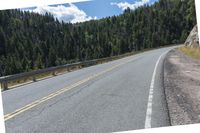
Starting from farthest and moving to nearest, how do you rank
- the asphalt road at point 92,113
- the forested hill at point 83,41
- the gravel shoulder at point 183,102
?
the forested hill at point 83,41, the gravel shoulder at point 183,102, the asphalt road at point 92,113

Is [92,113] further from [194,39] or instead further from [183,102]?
[194,39]

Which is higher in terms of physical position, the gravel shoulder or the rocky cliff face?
the rocky cliff face

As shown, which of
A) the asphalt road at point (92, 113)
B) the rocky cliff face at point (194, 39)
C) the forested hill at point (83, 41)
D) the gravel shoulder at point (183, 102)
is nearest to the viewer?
the asphalt road at point (92, 113)

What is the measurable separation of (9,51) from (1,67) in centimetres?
2260

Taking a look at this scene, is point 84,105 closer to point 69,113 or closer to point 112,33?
point 69,113

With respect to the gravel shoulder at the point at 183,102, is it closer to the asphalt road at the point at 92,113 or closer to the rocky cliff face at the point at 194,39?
the asphalt road at the point at 92,113

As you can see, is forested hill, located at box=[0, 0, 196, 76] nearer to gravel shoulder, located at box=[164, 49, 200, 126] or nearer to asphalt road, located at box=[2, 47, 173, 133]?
gravel shoulder, located at box=[164, 49, 200, 126]

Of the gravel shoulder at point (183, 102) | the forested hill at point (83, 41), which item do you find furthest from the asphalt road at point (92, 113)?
the forested hill at point (83, 41)

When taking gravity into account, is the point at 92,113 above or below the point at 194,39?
below

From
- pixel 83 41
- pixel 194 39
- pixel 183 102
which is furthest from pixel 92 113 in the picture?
pixel 83 41

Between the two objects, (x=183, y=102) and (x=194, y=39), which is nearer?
(x=183, y=102)

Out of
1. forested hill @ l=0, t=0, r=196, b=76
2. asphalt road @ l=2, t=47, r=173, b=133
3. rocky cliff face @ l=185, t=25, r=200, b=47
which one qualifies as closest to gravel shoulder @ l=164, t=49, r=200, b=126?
asphalt road @ l=2, t=47, r=173, b=133

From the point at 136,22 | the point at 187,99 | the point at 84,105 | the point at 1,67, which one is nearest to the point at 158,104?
the point at 187,99

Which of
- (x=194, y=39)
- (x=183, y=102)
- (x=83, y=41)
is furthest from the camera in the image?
(x=83, y=41)
